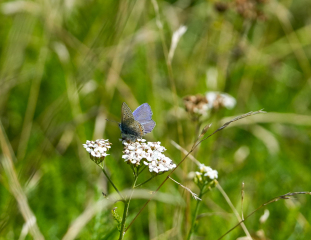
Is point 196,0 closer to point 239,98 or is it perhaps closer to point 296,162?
point 239,98

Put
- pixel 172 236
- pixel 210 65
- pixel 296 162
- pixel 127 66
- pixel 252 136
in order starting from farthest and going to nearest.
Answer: pixel 210 65 → pixel 127 66 → pixel 252 136 → pixel 296 162 → pixel 172 236

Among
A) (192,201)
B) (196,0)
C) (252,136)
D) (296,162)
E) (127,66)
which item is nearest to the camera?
(192,201)

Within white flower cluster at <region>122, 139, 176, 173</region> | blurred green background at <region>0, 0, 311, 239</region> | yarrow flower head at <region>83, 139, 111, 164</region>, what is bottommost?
blurred green background at <region>0, 0, 311, 239</region>

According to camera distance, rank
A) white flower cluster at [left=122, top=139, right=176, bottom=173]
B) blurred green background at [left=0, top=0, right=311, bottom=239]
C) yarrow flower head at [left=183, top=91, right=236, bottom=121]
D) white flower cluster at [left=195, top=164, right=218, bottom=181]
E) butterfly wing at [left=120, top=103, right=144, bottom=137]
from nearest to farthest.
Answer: white flower cluster at [left=122, top=139, right=176, bottom=173]
white flower cluster at [left=195, top=164, right=218, bottom=181]
butterfly wing at [left=120, top=103, right=144, bottom=137]
blurred green background at [left=0, top=0, right=311, bottom=239]
yarrow flower head at [left=183, top=91, right=236, bottom=121]

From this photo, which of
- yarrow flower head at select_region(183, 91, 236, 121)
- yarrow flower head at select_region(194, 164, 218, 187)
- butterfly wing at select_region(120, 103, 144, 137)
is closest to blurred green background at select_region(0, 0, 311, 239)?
yarrow flower head at select_region(183, 91, 236, 121)

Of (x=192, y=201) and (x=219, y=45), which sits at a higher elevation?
(x=219, y=45)

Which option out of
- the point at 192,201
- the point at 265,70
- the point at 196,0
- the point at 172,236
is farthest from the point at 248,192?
the point at 196,0

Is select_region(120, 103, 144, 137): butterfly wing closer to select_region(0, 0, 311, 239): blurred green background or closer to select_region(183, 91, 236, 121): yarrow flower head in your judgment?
select_region(0, 0, 311, 239): blurred green background
